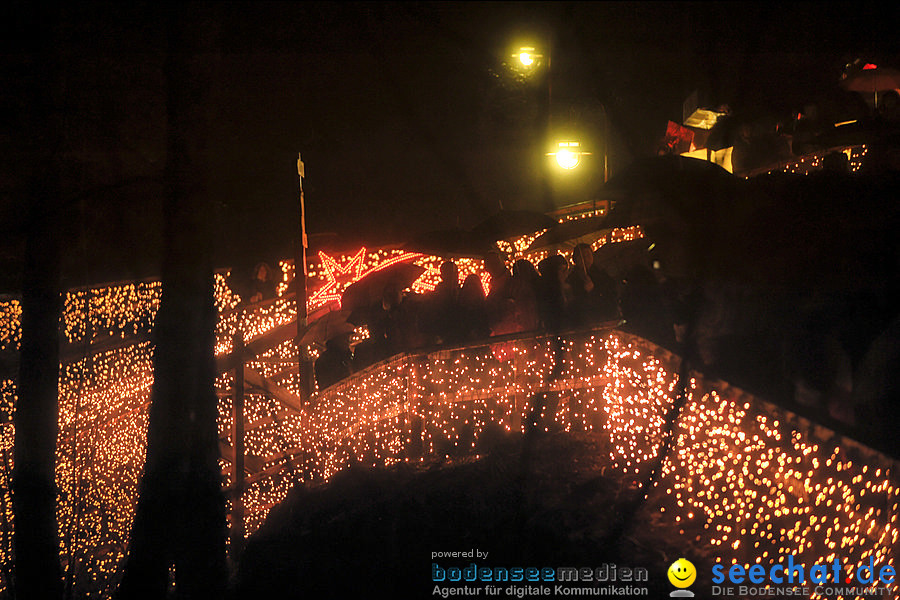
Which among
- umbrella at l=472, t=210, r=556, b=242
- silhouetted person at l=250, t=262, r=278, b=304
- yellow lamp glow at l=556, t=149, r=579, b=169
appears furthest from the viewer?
yellow lamp glow at l=556, t=149, r=579, b=169

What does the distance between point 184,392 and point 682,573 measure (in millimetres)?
4625

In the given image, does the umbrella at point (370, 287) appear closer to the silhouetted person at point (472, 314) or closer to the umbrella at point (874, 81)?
the silhouetted person at point (472, 314)

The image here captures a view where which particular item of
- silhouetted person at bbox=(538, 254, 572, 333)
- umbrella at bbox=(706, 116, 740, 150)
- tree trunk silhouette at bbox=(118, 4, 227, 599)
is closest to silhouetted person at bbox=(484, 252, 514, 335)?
silhouetted person at bbox=(538, 254, 572, 333)

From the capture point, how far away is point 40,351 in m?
4.31

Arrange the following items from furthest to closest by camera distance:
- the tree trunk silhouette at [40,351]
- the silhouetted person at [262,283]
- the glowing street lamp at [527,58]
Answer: the glowing street lamp at [527,58]
the silhouetted person at [262,283]
the tree trunk silhouette at [40,351]

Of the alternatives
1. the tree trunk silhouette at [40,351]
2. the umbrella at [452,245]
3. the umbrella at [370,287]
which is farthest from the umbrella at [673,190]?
the tree trunk silhouette at [40,351]

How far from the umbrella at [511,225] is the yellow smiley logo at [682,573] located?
3.81 m

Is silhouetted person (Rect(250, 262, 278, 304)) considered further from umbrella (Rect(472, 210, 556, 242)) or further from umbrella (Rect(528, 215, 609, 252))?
umbrella (Rect(528, 215, 609, 252))

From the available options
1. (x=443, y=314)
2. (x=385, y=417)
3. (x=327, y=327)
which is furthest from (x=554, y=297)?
(x=327, y=327)

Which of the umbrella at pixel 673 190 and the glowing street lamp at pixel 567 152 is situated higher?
the glowing street lamp at pixel 567 152

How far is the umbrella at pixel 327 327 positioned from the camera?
620 cm

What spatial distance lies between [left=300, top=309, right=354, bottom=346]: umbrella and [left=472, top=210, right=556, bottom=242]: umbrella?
77.9 inches

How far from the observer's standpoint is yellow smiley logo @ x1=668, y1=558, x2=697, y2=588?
454 cm

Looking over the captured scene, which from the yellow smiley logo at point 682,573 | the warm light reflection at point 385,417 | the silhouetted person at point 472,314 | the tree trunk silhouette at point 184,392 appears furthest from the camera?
the silhouetted person at point 472,314
